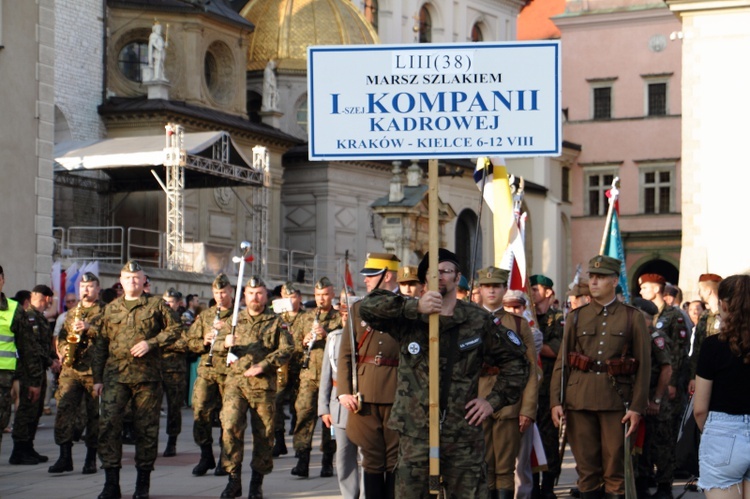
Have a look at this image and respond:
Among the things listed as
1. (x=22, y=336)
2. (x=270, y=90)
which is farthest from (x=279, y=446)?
(x=270, y=90)

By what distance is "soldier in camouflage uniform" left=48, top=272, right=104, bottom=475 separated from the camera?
1673 centimetres

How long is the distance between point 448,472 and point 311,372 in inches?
333

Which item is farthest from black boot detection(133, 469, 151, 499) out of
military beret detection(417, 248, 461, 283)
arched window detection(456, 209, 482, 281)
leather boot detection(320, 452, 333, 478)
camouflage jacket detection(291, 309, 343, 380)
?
arched window detection(456, 209, 482, 281)

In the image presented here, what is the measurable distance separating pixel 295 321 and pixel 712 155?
58.8ft

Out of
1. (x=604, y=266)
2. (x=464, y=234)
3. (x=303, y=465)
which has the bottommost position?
(x=303, y=465)

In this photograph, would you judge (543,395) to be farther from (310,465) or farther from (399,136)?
(399,136)

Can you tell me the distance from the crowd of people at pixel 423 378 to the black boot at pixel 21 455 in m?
0.02

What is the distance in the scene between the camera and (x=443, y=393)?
9.02 m

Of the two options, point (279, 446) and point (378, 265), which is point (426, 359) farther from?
point (279, 446)

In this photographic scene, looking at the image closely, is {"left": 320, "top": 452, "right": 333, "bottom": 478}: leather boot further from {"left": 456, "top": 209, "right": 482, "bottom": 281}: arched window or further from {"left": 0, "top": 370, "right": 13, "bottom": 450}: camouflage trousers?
{"left": 456, "top": 209, "right": 482, "bottom": 281}: arched window

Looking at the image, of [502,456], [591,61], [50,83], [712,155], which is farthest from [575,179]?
[502,456]

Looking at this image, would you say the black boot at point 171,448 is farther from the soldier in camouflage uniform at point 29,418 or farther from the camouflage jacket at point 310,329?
the camouflage jacket at point 310,329

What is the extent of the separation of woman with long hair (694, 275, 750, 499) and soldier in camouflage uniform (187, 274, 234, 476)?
7.65 meters

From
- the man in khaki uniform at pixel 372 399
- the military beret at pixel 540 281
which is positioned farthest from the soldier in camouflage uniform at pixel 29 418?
the man in khaki uniform at pixel 372 399
